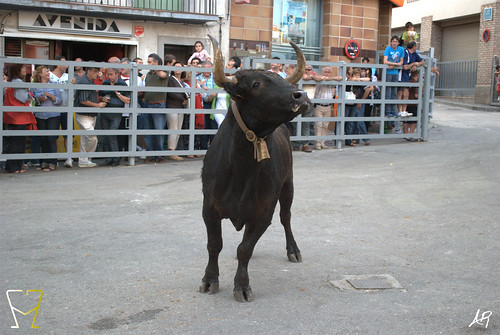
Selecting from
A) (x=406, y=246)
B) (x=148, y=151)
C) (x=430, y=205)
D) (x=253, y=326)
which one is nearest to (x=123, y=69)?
(x=148, y=151)

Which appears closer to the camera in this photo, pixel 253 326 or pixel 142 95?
pixel 253 326

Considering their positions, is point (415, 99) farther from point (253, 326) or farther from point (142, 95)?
point (253, 326)

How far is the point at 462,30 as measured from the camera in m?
33.0

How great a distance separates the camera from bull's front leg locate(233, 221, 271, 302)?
17.3 ft

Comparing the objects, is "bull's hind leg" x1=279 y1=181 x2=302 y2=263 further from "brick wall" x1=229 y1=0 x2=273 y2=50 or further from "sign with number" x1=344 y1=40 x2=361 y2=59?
"sign with number" x1=344 y1=40 x2=361 y2=59

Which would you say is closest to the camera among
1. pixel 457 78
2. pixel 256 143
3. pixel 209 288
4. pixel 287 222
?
pixel 256 143

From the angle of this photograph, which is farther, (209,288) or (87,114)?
(87,114)

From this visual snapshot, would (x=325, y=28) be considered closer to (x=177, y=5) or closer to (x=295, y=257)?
(x=177, y=5)

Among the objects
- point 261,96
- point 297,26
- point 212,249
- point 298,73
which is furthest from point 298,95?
point 297,26

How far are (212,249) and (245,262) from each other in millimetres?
359

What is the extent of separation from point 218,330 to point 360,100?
456 inches

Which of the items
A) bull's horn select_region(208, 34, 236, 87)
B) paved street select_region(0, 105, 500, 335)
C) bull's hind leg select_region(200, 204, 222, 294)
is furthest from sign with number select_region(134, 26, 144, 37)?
bull's horn select_region(208, 34, 236, 87)

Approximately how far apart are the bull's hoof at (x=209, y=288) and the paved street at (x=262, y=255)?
0.10m

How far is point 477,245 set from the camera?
23.3 ft
